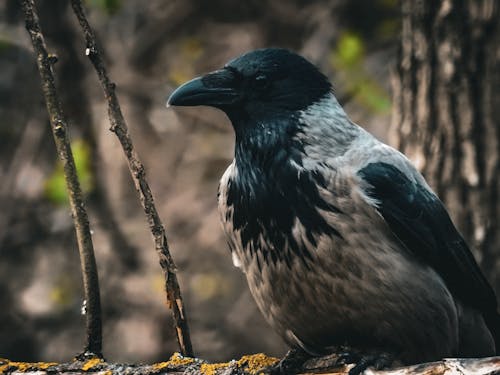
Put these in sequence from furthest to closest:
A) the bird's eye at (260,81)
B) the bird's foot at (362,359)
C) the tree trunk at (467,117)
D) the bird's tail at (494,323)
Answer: the tree trunk at (467,117) < the bird's tail at (494,323) < the bird's eye at (260,81) < the bird's foot at (362,359)

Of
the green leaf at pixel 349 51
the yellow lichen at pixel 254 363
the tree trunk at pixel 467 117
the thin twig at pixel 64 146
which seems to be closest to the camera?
→ the thin twig at pixel 64 146

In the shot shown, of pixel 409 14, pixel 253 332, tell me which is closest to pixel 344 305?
pixel 409 14

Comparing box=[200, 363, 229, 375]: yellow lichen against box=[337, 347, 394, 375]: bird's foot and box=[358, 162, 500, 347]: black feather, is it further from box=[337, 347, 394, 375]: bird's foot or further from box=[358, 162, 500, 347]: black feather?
box=[358, 162, 500, 347]: black feather

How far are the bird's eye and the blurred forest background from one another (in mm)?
2507

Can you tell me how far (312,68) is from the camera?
4.04m

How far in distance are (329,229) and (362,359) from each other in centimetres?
54

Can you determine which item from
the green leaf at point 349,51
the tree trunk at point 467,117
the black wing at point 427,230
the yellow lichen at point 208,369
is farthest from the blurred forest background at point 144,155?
the yellow lichen at point 208,369

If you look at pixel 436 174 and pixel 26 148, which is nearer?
pixel 436 174

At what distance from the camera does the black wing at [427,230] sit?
3748 millimetres

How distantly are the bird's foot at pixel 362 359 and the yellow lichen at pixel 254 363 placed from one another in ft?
1.04

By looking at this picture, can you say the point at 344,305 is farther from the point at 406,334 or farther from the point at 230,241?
the point at 230,241

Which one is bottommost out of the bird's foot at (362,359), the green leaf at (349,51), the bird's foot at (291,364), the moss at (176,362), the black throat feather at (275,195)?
the bird's foot at (362,359)

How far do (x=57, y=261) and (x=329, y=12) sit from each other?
3.13m

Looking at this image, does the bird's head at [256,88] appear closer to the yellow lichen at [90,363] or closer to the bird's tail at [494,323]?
the yellow lichen at [90,363]
